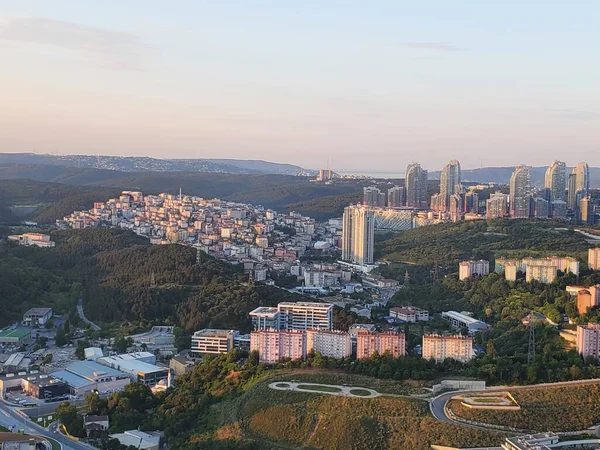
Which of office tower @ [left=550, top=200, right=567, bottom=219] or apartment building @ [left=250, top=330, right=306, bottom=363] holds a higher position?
office tower @ [left=550, top=200, right=567, bottom=219]

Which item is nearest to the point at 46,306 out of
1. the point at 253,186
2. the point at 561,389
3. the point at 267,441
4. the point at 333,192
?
the point at 267,441

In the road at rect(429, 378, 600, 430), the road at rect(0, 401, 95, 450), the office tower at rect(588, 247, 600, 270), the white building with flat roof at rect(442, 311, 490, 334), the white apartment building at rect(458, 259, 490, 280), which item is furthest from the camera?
the white apartment building at rect(458, 259, 490, 280)

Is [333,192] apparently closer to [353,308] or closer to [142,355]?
[353,308]

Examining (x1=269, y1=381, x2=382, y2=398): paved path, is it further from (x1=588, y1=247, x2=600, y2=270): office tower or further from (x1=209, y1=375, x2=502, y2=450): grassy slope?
(x1=588, y1=247, x2=600, y2=270): office tower

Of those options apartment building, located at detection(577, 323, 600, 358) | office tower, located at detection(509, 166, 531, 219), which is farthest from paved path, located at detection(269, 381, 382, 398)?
office tower, located at detection(509, 166, 531, 219)

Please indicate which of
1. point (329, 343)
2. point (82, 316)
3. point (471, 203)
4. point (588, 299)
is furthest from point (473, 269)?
point (471, 203)

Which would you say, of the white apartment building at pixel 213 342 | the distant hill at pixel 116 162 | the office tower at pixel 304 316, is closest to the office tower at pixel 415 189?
the office tower at pixel 304 316
